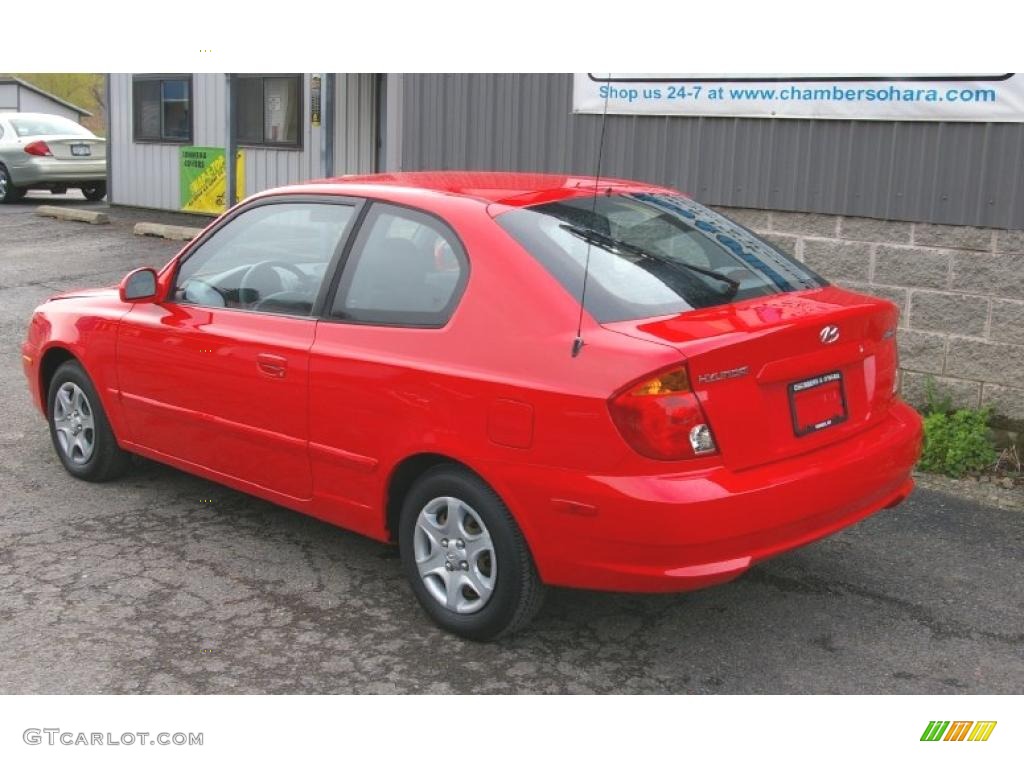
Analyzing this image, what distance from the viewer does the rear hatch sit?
3.77 meters

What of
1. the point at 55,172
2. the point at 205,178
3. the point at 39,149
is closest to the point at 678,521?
the point at 205,178

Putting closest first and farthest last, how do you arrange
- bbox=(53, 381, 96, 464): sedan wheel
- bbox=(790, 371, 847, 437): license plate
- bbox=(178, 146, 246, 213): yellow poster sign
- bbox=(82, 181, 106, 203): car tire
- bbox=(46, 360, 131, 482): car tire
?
1. bbox=(790, 371, 847, 437): license plate
2. bbox=(46, 360, 131, 482): car tire
3. bbox=(53, 381, 96, 464): sedan wheel
4. bbox=(178, 146, 246, 213): yellow poster sign
5. bbox=(82, 181, 106, 203): car tire

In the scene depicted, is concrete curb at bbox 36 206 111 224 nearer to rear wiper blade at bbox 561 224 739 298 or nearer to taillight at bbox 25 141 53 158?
taillight at bbox 25 141 53 158

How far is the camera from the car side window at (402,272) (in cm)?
430

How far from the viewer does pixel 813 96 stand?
286 inches

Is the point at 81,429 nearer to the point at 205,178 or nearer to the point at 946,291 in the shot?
the point at 946,291

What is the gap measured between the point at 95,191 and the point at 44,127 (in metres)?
1.31

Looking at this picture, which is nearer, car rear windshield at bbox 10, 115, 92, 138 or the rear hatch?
the rear hatch

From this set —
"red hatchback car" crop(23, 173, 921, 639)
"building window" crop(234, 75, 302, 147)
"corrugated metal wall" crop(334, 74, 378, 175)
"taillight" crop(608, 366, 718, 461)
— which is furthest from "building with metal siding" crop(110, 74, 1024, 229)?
"building window" crop(234, 75, 302, 147)

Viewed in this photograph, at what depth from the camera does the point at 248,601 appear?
4.61 m

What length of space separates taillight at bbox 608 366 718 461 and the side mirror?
8.55 ft
